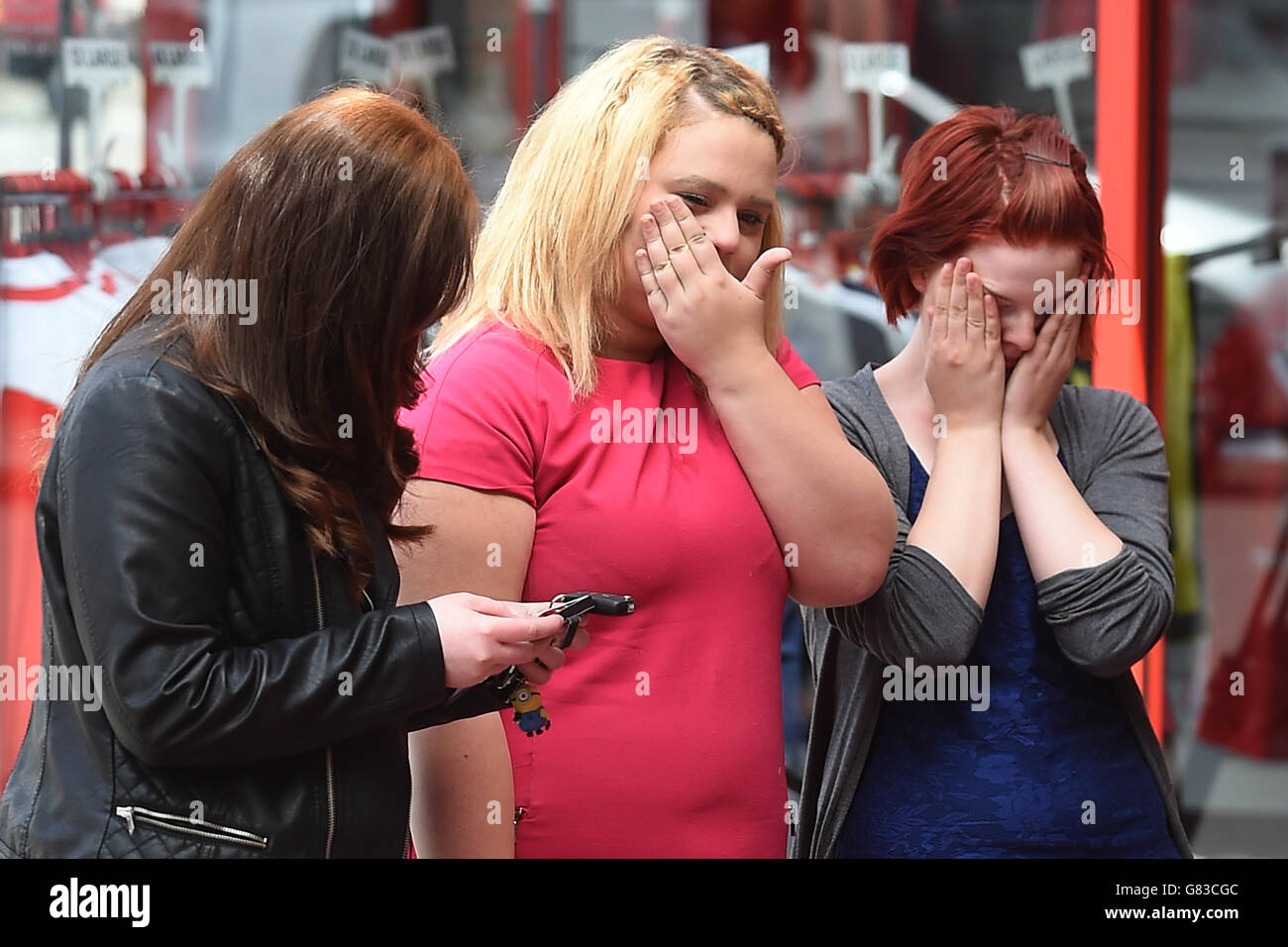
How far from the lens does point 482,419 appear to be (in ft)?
3.91

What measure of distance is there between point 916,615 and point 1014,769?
19 centimetres

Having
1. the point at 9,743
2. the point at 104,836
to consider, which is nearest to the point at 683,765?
the point at 104,836

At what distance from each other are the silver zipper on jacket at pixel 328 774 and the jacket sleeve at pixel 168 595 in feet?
0.14

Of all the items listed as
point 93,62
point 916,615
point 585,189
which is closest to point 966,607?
point 916,615

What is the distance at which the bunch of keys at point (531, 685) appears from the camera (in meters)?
1.07

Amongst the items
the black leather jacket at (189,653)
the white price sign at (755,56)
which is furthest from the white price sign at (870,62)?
the black leather jacket at (189,653)

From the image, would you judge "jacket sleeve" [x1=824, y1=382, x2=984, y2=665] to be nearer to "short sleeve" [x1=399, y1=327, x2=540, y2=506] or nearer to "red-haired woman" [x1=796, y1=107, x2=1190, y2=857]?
"red-haired woman" [x1=796, y1=107, x2=1190, y2=857]

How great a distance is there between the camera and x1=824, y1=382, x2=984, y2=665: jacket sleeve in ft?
4.36

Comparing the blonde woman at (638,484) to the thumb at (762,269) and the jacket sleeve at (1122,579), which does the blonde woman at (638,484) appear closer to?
the thumb at (762,269)

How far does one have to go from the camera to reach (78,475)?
36.2 inches

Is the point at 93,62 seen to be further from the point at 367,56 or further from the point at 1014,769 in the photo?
the point at 1014,769

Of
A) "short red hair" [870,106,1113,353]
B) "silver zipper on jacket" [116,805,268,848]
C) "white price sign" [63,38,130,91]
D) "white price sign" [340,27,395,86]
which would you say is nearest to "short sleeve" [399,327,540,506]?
"silver zipper on jacket" [116,805,268,848]

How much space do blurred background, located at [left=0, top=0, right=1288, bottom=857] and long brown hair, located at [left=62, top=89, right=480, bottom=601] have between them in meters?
1.67

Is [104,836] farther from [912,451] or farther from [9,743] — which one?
[9,743]
